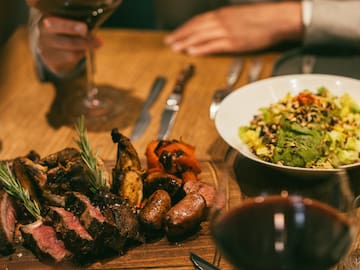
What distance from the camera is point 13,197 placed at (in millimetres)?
1298

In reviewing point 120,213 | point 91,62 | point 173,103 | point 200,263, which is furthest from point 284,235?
point 91,62

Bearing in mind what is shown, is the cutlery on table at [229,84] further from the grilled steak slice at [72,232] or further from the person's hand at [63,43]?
the grilled steak slice at [72,232]

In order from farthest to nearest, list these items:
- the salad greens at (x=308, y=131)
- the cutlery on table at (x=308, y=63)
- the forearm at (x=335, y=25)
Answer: the forearm at (x=335, y=25)
the cutlery on table at (x=308, y=63)
the salad greens at (x=308, y=131)

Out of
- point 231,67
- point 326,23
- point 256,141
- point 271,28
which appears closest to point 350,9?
point 326,23

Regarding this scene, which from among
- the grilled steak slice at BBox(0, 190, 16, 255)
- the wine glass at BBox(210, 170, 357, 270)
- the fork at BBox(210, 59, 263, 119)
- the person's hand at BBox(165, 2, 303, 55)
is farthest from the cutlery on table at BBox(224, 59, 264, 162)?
the wine glass at BBox(210, 170, 357, 270)

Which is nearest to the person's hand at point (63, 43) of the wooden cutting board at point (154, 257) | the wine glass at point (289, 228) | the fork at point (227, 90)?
the fork at point (227, 90)

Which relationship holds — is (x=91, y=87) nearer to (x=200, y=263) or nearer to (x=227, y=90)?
(x=227, y=90)

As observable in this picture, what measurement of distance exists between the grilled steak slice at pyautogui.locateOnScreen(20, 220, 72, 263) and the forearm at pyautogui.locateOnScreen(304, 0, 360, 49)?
124cm

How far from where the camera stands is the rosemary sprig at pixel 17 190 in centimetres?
125

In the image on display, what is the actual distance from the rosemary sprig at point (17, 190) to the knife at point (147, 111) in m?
0.46

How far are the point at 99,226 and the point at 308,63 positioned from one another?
3.58 feet

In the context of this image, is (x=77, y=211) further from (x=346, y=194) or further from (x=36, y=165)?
(x=346, y=194)

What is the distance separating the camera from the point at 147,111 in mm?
1841

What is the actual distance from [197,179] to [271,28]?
37.8 inches
